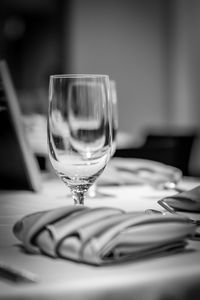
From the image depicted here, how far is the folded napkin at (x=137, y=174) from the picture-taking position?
150 cm

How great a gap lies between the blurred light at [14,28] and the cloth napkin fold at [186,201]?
30.4 feet

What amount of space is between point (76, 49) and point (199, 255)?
6.75 m

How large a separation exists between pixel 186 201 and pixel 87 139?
194 mm

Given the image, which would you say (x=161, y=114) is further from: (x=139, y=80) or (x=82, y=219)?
(x=82, y=219)

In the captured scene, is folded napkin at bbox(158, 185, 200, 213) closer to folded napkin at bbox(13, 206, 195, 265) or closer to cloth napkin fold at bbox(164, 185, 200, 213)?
cloth napkin fold at bbox(164, 185, 200, 213)

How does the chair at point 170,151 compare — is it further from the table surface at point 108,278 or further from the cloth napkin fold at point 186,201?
the table surface at point 108,278

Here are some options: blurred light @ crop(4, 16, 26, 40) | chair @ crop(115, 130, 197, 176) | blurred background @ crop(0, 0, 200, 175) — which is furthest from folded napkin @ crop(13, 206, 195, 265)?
blurred light @ crop(4, 16, 26, 40)

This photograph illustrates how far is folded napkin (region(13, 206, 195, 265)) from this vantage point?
2.51 ft

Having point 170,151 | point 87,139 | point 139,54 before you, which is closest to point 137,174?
point 87,139

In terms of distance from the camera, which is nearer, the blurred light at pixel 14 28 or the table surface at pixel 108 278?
the table surface at pixel 108 278

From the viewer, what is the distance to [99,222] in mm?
789

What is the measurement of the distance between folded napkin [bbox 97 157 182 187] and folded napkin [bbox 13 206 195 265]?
66 cm

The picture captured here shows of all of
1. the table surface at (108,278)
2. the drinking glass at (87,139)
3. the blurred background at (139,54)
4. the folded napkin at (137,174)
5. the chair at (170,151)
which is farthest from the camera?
the blurred background at (139,54)

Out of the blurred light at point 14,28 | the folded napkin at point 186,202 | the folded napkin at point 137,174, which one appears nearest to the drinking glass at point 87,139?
the folded napkin at point 186,202
